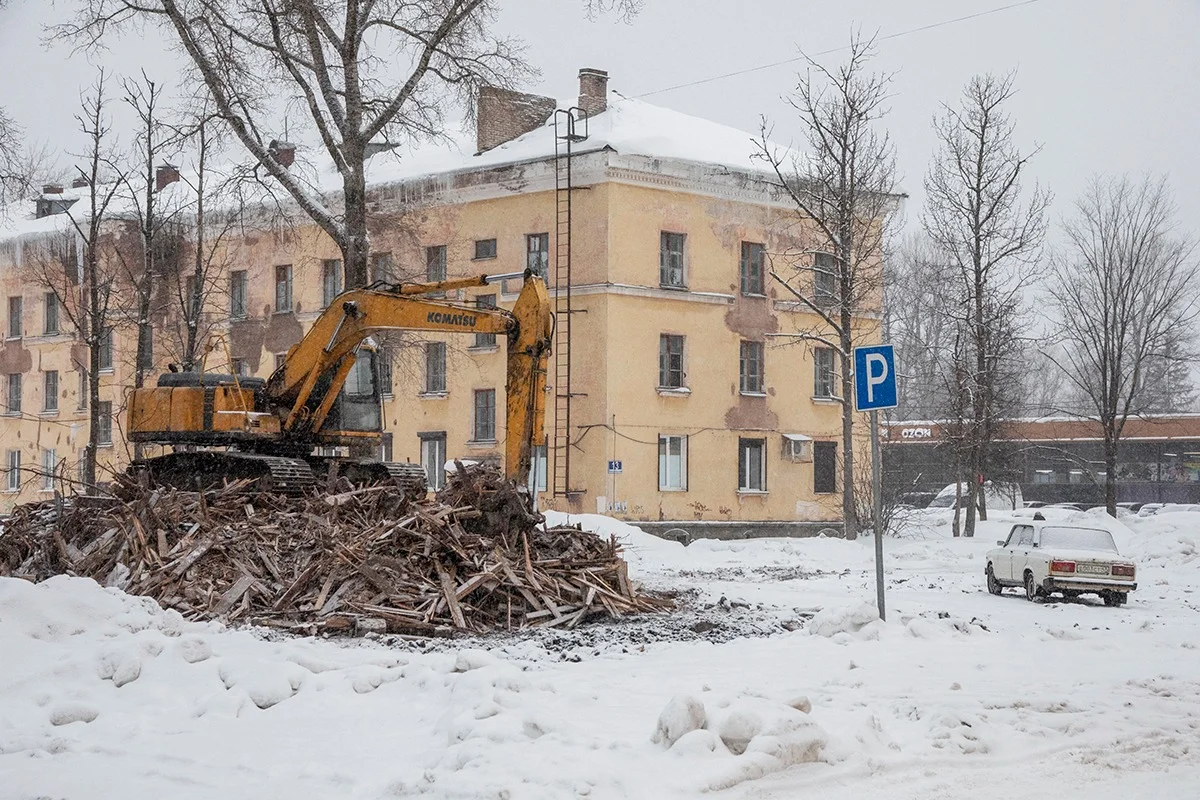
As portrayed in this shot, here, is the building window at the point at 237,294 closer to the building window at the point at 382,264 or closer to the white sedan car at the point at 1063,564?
the building window at the point at 382,264

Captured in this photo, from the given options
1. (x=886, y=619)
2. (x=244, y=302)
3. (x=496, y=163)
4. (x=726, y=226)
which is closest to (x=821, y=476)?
(x=726, y=226)

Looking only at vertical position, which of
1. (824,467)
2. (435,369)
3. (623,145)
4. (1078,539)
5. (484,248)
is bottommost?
(1078,539)

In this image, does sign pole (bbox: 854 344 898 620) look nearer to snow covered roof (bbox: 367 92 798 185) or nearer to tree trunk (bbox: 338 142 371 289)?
tree trunk (bbox: 338 142 371 289)

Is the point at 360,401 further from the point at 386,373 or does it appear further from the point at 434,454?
the point at 386,373

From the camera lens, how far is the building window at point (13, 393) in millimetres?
52456

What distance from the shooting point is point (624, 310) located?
3875 cm

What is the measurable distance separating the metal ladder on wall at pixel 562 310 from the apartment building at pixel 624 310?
73mm

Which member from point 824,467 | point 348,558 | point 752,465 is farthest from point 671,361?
point 348,558

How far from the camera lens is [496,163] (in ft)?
132

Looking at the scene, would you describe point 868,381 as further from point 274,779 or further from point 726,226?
point 726,226

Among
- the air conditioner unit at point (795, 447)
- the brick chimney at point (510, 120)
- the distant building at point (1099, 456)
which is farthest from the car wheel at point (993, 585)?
the distant building at point (1099, 456)

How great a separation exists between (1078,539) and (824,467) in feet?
73.8

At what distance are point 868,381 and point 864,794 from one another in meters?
7.69

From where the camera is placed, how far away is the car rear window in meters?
20.4
